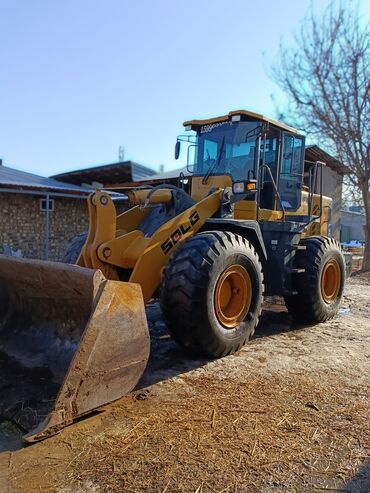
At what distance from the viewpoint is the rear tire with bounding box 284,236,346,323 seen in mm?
6457

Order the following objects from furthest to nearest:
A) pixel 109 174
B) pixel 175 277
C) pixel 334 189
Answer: pixel 334 189, pixel 109 174, pixel 175 277

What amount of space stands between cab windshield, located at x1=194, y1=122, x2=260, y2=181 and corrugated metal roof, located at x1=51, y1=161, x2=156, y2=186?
430 inches

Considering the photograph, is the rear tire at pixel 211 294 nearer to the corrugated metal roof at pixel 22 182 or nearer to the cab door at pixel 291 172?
the cab door at pixel 291 172

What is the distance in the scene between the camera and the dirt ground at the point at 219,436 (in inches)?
106

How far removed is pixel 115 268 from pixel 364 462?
3.05 meters

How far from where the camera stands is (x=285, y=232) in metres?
6.30

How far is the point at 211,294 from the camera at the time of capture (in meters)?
4.52

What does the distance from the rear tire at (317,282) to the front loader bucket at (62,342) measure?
342cm

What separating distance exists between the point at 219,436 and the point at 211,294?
158cm

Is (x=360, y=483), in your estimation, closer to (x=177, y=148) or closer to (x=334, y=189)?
(x=177, y=148)

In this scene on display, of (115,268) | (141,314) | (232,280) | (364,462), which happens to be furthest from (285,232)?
(364,462)

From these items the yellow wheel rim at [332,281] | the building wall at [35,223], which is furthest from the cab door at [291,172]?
the building wall at [35,223]

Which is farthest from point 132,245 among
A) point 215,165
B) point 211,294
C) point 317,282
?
point 317,282

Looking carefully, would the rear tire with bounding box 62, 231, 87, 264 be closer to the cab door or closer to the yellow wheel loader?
the yellow wheel loader
